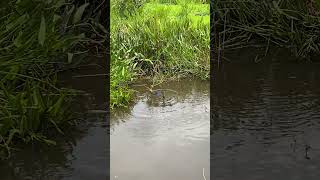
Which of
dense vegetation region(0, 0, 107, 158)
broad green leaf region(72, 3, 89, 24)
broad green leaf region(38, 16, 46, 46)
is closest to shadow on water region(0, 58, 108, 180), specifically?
dense vegetation region(0, 0, 107, 158)

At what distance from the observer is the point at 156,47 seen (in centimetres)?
403

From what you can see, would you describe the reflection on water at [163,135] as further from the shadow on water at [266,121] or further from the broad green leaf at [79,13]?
the broad green leaf at [79,13]

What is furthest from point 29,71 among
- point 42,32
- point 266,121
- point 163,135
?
point 266,121

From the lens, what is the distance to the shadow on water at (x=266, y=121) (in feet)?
7.44

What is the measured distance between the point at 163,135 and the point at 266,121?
422 mm

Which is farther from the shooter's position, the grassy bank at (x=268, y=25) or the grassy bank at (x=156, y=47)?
the grassy bank at (x=268, y=25)

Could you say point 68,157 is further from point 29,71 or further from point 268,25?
point 268,25

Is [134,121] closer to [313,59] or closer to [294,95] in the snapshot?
[294,95]

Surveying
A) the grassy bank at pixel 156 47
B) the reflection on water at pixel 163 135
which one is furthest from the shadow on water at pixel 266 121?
the grassy bank at pixel 156 47

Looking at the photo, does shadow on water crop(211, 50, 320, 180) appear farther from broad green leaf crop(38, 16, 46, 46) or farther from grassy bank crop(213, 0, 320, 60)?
broad green leaf crop(38, 16, 46, 46)

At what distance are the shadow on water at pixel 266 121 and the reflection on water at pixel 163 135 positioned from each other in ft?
0.21

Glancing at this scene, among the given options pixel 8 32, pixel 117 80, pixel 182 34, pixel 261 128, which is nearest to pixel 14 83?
pixel 8 32

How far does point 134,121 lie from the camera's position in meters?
2.89

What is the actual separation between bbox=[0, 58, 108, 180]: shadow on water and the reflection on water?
0.06 metres
